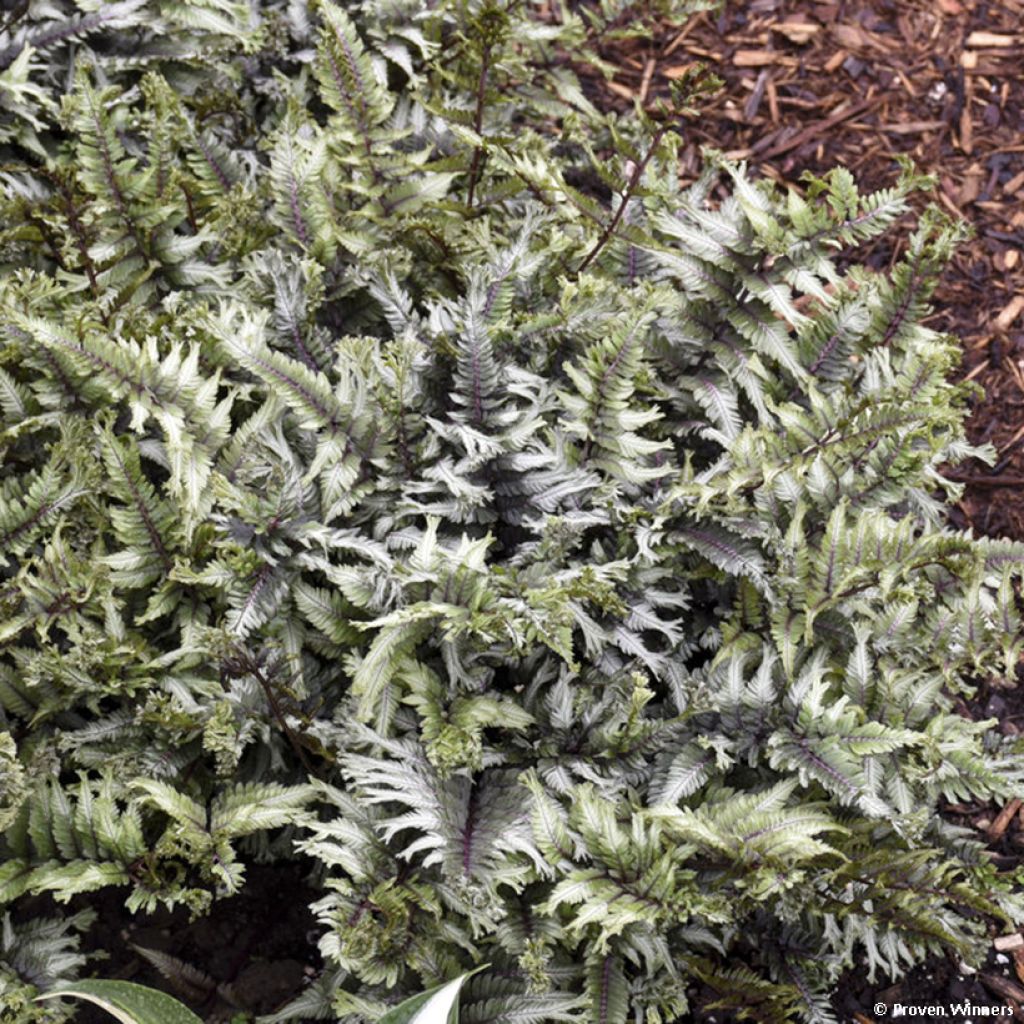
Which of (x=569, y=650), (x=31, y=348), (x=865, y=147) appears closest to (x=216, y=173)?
(x=31, y=348)

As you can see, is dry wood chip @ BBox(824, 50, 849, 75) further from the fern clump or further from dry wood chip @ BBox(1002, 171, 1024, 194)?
the fern clump

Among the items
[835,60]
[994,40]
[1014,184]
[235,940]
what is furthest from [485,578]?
[994,40]

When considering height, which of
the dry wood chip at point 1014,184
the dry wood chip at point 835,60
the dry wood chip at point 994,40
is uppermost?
the dry wood chip at point 994,40

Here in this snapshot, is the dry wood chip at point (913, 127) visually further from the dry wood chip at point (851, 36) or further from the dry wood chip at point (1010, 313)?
the dry wood chip at point (1010, 313)

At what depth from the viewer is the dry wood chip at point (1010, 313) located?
404 cm

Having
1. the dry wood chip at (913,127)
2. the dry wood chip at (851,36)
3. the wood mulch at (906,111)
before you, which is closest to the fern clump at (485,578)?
the wood mulch at (906,111)

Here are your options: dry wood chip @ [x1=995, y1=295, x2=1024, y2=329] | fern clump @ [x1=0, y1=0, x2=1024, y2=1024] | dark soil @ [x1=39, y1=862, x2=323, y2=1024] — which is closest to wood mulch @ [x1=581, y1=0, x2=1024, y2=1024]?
dry wood chip @ [x1=995, y1=295, x2=1024, y2=329]

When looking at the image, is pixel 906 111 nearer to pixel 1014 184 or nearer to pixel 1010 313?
pixel 1014 184

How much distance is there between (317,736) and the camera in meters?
2.66

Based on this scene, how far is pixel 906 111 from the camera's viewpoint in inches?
175

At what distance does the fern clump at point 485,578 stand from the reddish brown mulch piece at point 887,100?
1.22 m

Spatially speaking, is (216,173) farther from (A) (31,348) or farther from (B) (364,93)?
(A) (31,348)

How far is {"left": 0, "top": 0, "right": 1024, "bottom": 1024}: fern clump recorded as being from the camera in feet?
8.32

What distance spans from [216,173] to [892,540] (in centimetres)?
216
